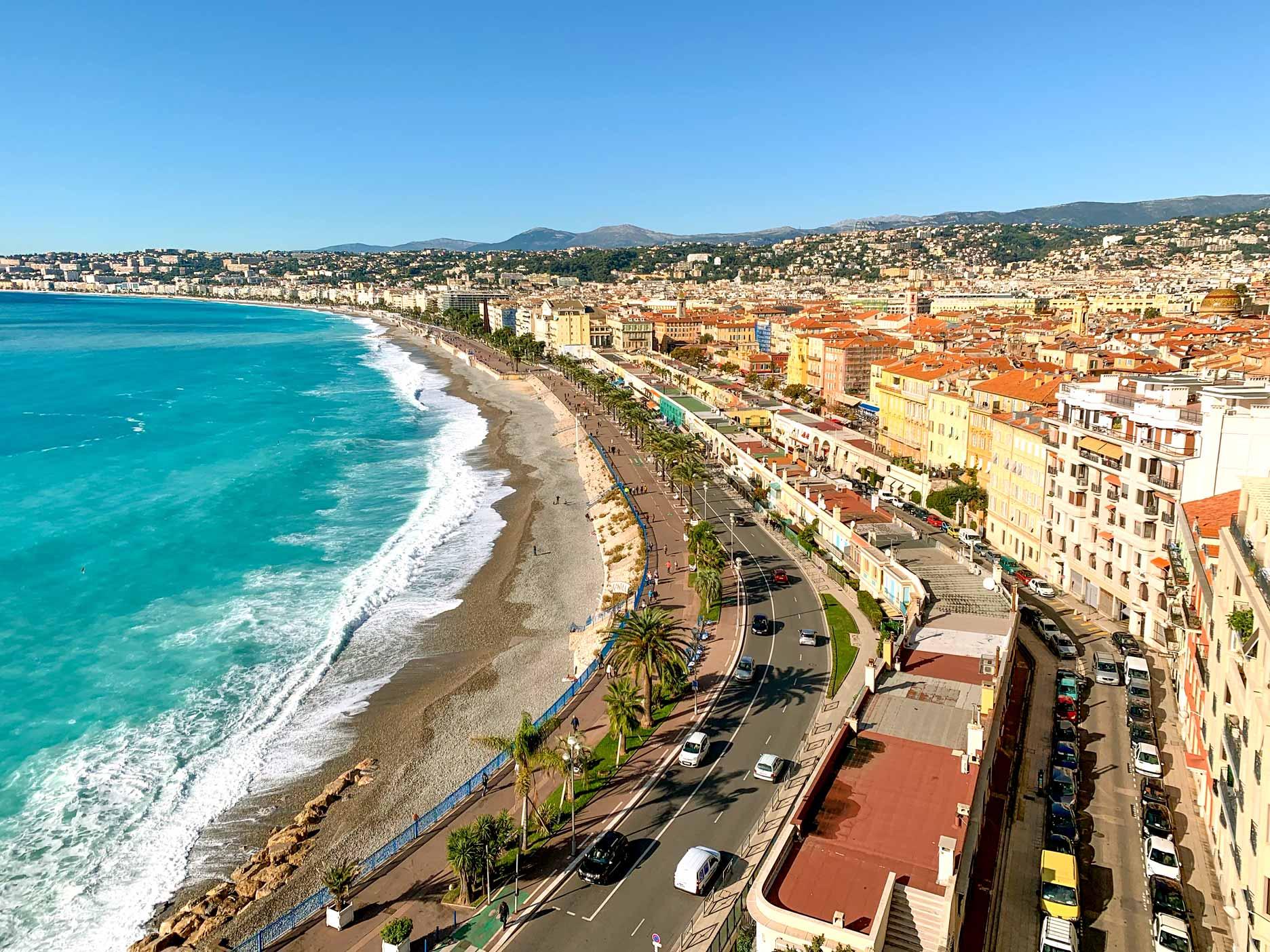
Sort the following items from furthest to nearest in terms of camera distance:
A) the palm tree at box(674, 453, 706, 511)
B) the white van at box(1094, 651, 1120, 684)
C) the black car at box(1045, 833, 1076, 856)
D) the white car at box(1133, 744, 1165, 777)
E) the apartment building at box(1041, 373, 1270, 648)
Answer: the palm tree at box(674, 453, 706, 511)
the white van at box(1094, 651, 1120, 684)
the apartment building at box(1041, 373, 1270, 648)
the white car at box(1133, 744, 1165, 777)
the black car at box(1045, 833, 1076, 856)

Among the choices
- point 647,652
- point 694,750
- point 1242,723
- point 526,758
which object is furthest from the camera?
point 647,652

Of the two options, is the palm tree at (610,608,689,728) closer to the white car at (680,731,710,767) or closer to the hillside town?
the white car at (680,731,710,767)

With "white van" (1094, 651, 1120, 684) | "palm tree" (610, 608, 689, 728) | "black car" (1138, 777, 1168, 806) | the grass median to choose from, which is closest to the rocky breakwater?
"palm tree" (610, 608, 689, 728)

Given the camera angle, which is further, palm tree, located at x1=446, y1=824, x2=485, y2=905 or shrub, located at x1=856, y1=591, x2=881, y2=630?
shrub, located at x1=856, y1=591, x2=881, y2=630

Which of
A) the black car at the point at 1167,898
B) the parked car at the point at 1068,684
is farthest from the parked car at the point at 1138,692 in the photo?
the black car at the point at 1167,898

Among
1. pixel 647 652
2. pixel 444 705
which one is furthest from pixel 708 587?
pixel 444 705

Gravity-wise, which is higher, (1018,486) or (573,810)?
(1018,486)

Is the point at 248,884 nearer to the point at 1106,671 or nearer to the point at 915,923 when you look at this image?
the point at 915,923
